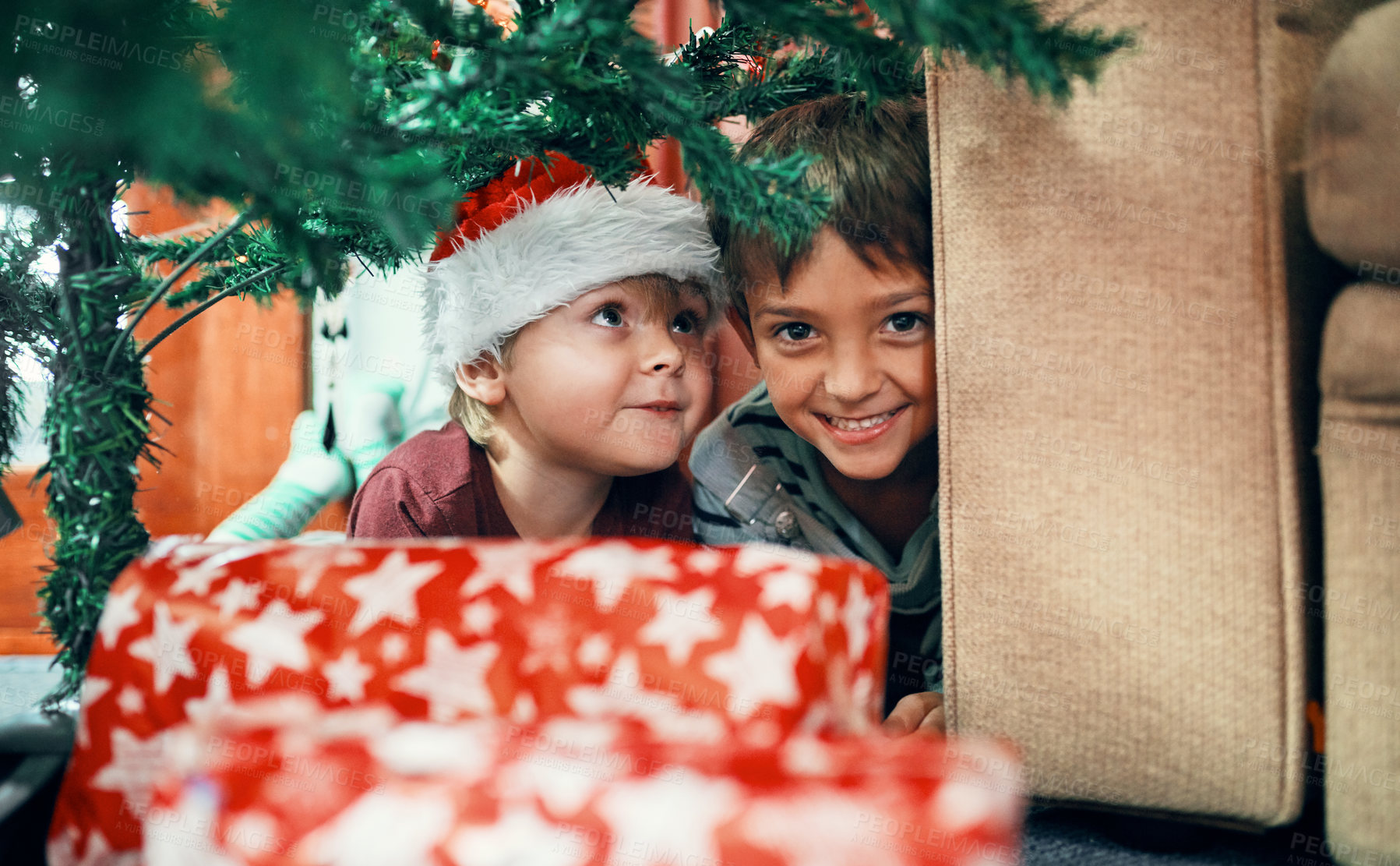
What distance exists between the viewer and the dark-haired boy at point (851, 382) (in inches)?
25.8

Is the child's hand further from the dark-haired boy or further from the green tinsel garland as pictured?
the green tinsel garland

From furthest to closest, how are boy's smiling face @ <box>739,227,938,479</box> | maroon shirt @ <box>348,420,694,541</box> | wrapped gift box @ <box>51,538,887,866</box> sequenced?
maroon shirt @ <box>348,420,694,541</box>
boy's smiling face @ <box>739,227,938,479</box>
wrapped gift box @ <box>51,538,887,866</box>

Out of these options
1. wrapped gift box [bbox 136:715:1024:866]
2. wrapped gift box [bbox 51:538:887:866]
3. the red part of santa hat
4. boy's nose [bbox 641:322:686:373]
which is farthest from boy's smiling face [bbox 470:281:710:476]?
wrapped gift box [bbox 136:715:1024:866]

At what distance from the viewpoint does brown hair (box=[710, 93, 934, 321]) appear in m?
0.65

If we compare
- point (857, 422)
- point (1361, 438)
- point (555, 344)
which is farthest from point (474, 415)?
point (1361, 438)

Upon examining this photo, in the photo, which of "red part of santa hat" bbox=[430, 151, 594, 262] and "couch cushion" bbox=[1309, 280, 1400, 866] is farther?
"red part of santa hat" bbox=[430, 151, 594, 262]

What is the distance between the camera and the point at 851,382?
661 mm

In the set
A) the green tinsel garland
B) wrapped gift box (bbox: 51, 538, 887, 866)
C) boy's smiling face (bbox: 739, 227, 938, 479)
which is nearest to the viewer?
the green tinsel garland

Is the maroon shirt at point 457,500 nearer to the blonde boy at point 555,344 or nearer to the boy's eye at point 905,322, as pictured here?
the blonde boy at point 555,344

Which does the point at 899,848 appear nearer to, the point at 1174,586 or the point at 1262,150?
the point at 1174,586

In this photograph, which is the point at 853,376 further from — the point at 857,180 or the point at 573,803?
the point at 573,803

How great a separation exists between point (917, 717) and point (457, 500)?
0.46m

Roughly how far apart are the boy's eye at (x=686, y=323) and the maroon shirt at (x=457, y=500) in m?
0.18

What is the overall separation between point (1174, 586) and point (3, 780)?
0.72 m
